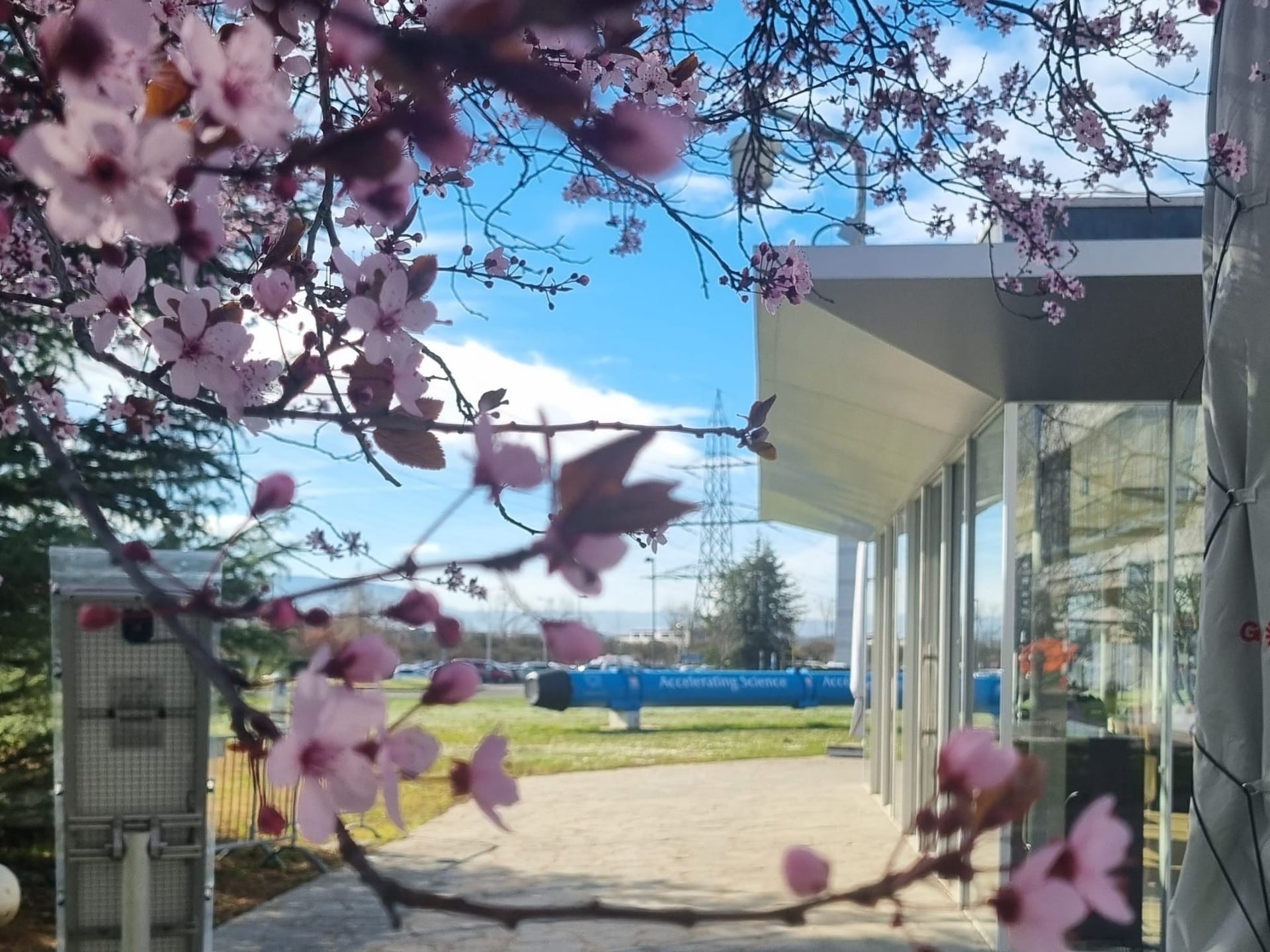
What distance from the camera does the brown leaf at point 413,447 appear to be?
3.18 feet

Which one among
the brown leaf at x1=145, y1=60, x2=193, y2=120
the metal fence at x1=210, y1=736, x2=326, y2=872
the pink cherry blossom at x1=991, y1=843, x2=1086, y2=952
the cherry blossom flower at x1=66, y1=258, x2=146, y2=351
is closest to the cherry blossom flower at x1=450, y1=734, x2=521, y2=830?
the pink cherry blossom at x1=991, y1=843, x2=1086, y2=952

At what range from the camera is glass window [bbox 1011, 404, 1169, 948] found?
4.94 m

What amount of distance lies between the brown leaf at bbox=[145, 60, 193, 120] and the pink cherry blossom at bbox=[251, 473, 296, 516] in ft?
1.04

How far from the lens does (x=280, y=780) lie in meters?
0.57

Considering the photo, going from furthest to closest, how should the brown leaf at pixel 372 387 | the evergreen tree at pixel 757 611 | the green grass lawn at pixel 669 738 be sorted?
the evergreen tree at pixel 757 611 < the green grass lawn at pixel 669 738 < the brown leaf at pixel 372 387

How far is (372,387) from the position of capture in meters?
1.08

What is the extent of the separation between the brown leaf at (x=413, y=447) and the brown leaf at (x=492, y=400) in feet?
1.39

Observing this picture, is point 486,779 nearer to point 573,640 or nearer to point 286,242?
point 573,640

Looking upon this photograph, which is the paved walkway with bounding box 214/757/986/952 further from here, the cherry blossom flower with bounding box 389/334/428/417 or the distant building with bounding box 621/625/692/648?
the distant building with bounding box 621/625/692/648

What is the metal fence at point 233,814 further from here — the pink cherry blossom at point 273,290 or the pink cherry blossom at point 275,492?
the pink cherry blossom at point 275,492

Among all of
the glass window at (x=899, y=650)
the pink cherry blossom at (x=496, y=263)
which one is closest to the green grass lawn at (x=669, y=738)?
the glass window at (x=899, y=650)

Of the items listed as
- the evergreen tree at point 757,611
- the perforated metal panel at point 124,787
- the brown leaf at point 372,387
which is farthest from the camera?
the evergreen tree at point 757,611

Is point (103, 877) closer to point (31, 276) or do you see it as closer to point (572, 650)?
point (31, 276)

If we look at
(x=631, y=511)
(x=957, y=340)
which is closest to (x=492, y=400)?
(x=631, y=511)
